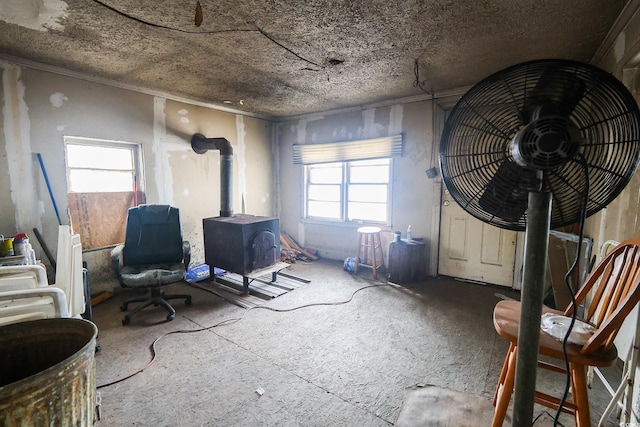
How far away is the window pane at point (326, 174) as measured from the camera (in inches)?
178

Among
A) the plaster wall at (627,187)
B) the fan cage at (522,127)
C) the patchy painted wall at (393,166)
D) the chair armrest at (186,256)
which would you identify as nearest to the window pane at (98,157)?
the chair armrest at (186,256)

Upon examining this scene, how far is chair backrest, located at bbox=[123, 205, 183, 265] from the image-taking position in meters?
2.80

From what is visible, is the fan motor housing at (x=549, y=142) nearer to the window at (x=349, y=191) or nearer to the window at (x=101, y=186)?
the window at (x=349, y=191)

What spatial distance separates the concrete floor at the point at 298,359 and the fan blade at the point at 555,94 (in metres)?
1.54

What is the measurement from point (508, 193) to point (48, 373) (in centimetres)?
149

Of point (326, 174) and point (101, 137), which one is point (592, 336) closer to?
point (326, 174)

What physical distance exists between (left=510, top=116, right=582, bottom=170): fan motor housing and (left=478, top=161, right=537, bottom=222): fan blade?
11cm

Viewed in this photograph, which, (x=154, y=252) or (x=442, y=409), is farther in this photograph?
(x=154, y=252)

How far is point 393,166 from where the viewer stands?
394cm

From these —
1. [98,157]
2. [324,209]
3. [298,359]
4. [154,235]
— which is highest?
[98,157]

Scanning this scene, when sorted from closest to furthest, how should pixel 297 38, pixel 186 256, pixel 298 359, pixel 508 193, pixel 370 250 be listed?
1. pixel 508 193
2. pixel 298 359
3. pixel 297 38
4. pixel 186 256
5. pixel 370 250

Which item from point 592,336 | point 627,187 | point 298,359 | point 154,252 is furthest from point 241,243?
point 627,187

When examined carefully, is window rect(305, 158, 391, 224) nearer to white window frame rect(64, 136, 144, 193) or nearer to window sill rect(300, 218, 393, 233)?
window sill rect(300, 218, 393, 233)

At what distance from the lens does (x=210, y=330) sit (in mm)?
2422
